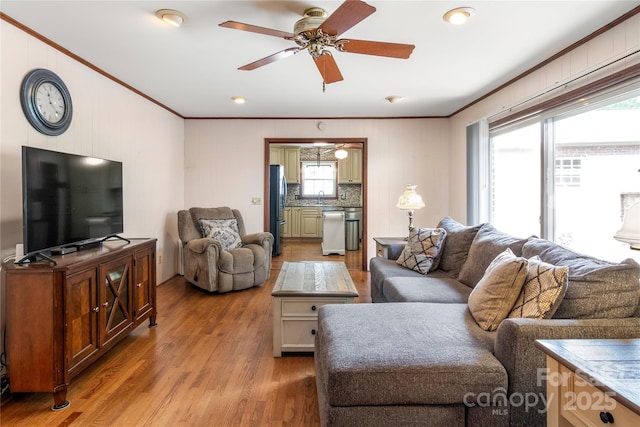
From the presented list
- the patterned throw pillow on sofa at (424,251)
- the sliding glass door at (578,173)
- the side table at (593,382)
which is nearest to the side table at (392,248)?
the patterned throw pillow on sofa at (424,251)

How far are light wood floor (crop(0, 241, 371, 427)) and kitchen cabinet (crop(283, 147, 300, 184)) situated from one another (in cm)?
556

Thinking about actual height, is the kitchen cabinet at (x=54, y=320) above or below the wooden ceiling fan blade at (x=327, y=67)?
below

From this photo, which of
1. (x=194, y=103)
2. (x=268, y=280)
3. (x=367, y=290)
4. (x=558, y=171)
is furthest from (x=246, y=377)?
(x=194, y=103)

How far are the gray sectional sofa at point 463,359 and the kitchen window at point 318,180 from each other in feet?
22.8

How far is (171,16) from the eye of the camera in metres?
2.19

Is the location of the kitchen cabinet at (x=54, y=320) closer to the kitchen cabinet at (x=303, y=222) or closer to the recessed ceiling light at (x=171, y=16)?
the recessed ceiling light at (x=171, y=16)

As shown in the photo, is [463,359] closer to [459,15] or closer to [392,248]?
[459,15]

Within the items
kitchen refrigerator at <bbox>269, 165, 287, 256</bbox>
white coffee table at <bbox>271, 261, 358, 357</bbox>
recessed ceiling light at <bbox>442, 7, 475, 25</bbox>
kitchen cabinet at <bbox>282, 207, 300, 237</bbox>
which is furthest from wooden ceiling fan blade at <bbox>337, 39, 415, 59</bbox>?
kitchen cabinet at <bbox>282, 207, 300, 237</bbox>

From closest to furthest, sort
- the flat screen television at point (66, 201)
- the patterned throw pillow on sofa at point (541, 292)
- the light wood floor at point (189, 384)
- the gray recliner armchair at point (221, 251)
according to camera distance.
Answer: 1. the patterned throw pillow on sofa at point (541, 292)
2. the light wood floor at point (189, 384)
3. the flat screen television at point (66, 201)
4. the gray recliner armchair at point (221, 251)

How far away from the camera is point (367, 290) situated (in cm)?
425

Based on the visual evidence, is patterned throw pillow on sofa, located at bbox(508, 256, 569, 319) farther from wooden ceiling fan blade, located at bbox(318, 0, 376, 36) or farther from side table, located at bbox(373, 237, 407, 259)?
side table, located at bbox(373, 237, 407, 259)

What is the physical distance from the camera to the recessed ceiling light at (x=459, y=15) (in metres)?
2.14

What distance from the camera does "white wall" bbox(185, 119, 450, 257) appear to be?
5219 mm

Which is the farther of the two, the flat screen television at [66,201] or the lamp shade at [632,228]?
the flat screen television at [66,201]
